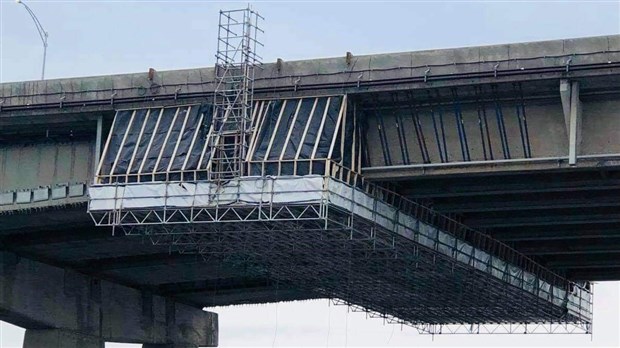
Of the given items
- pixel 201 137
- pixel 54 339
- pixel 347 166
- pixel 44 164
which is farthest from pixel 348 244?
pixel 54 339

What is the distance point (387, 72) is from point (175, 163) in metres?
8.82

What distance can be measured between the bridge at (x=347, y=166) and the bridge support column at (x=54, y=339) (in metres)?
4.33

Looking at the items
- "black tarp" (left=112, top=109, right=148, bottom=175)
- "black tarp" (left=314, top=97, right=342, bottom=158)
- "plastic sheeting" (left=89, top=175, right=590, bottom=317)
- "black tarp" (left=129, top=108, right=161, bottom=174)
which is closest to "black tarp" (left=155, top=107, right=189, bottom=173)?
"black tarp" (left=129, top=108, right=161, bottom=174)

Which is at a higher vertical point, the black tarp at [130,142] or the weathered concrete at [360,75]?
the weathered concrete at [360,75]

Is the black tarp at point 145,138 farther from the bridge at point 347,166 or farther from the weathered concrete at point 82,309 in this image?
the weathered concrete at point 82,309

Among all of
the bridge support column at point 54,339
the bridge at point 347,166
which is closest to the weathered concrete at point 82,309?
the bridge support column at point 54,339

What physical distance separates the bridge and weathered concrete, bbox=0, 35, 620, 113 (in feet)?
0.18

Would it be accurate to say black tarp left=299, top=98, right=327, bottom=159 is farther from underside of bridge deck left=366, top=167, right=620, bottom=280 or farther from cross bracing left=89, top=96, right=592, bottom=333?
underside of bridge deck left=366, top=167, right=620, bottom=280

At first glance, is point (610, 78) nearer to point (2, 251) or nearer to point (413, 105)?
point (413, 105)

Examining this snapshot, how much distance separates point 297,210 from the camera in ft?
181

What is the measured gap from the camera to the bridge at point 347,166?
2144 inches

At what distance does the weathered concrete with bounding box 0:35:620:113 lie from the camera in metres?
53.7

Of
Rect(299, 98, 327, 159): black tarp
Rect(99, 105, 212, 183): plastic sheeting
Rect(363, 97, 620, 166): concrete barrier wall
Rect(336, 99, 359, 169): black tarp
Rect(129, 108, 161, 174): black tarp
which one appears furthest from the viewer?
Rect(129, 108, 161, 174): black tarp

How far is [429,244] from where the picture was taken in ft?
204
